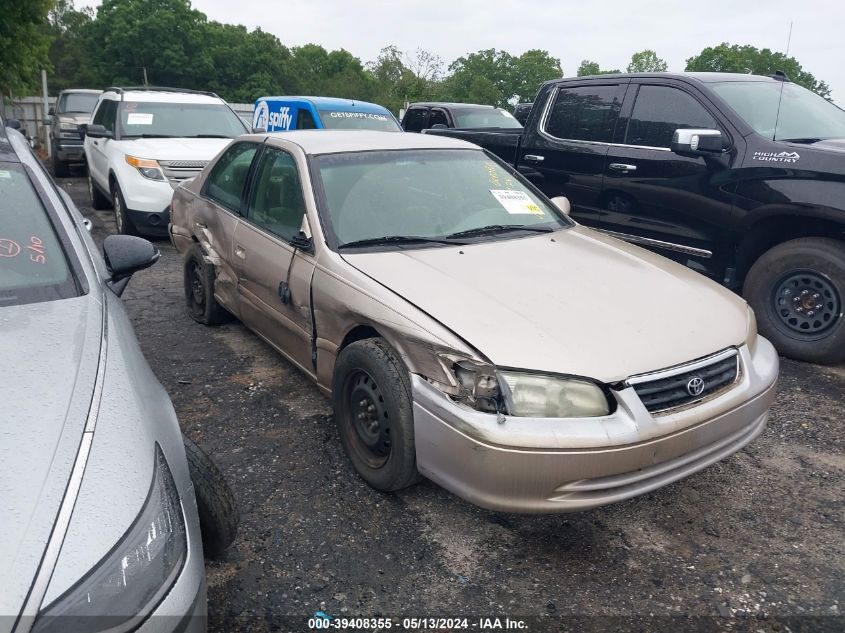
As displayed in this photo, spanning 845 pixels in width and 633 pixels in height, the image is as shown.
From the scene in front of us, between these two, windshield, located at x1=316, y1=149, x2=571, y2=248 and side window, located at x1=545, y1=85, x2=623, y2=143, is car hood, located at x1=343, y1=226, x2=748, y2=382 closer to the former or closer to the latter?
windshield, located at x1=316, y1=149, x2=571, y2=248

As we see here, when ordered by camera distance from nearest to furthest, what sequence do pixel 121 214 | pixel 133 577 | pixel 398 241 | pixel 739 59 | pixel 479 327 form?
pixel 133 577, pixel 479 327, pixel 398 241, pixel 121 214, pixel 739 59

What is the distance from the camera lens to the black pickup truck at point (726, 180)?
4566mm

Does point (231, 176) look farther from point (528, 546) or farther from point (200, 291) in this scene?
point (528, 546)

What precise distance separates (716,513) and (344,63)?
80347 mm

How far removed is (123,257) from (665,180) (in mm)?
4005

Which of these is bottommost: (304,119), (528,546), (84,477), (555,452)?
(528,546)

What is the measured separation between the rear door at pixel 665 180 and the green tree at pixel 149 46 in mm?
54686

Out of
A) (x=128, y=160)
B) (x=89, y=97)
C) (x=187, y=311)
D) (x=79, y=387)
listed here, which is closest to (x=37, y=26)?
(x=89, y=97)

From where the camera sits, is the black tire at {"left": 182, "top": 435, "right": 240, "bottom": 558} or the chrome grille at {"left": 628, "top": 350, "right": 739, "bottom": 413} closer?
the black tire at {"left": 182, "top": 435, "right": 240, "bottom": 558}

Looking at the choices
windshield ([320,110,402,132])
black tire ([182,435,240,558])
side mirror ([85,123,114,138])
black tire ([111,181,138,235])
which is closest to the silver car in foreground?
black tire ([182,435,240,558])

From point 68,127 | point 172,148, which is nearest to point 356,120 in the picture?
point 172,148

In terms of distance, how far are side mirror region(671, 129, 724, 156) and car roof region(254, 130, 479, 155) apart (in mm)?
1571

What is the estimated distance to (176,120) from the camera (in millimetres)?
8797

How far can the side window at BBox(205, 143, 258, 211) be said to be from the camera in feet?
14.6
